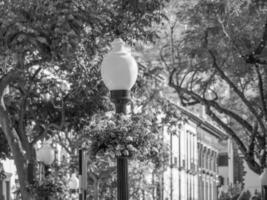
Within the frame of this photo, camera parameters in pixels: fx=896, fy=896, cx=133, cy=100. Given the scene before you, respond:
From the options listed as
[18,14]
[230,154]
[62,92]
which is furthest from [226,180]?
[18,14]

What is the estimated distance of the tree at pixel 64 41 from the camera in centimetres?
1839

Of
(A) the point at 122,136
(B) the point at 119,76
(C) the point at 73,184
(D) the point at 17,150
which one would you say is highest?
(C) the point at 73,184

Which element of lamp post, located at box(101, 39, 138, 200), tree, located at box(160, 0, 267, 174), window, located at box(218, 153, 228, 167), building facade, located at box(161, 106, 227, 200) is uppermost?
window, located at box(218, 153, 228, 167)

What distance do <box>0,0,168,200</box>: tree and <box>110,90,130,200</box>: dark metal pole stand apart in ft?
18.9

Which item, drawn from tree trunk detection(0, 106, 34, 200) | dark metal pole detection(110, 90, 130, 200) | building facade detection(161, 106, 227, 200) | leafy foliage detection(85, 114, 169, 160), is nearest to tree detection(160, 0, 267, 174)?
tree trunk detection(0, 106, 34, 200)

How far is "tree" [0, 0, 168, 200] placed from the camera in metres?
18.4

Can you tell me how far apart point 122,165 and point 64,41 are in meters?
6.90

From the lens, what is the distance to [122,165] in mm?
11781

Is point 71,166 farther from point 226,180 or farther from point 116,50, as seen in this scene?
point 226,180

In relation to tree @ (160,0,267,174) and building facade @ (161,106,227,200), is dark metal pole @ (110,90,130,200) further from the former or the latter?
building facade @ (161,106,227,200)

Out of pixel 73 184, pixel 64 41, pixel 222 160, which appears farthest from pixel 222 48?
pixel 222 160

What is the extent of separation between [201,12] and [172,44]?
4278 millimetres

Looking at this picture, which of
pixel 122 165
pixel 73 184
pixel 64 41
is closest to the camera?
pixel 122 165

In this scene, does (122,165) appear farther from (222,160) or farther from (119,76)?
(222,160)
